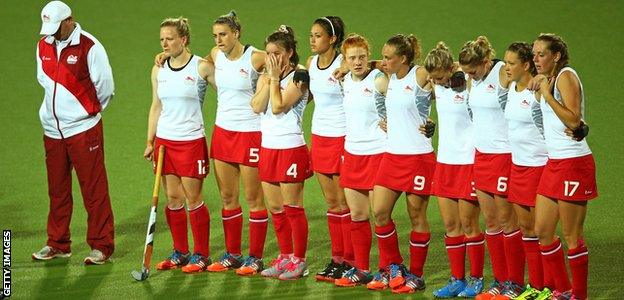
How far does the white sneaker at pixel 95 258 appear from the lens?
35.3 ft

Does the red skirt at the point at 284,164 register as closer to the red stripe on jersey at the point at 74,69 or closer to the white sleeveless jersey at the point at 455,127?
the white sleeveless jersey at the point at 455,127

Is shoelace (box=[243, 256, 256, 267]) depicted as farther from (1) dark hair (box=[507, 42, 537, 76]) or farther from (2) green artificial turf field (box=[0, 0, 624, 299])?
(1) dark hair (box=[507, 42, 537, 76])

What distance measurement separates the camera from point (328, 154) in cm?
1009

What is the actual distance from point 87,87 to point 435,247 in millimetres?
3309

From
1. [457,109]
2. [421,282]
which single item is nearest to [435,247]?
[421,282]

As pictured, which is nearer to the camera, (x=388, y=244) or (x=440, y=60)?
(x=440, y=60)

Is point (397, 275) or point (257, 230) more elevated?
point (257, 230)

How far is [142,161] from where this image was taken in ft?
46.6

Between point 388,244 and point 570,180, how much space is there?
1681mm

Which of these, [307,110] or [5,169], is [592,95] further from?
[5,169]

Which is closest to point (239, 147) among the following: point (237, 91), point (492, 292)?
point (237, 91)

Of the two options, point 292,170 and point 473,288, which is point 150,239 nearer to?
point 292,170

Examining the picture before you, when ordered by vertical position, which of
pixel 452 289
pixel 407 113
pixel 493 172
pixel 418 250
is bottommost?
pixel 452 289

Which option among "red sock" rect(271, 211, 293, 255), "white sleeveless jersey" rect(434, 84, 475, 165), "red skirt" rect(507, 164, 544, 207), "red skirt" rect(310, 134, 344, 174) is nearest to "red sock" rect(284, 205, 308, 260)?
"red sock" rect(271, 211, 293, 255)
